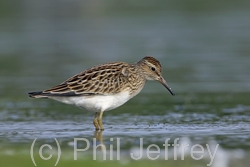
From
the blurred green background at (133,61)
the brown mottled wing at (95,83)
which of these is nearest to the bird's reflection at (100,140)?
the blurred green background at (133,61)

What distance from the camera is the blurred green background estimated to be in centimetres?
1298

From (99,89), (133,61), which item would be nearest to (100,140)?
(99,89)

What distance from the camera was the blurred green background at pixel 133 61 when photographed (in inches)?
511

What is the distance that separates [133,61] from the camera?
24.9 meters

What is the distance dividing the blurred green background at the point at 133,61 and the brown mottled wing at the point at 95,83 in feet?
2.44

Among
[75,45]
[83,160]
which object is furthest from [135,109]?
[75,45]

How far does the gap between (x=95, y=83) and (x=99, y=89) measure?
6.3 inches

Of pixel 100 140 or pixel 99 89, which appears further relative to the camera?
pixel 99 89

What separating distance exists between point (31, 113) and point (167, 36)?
694 inches

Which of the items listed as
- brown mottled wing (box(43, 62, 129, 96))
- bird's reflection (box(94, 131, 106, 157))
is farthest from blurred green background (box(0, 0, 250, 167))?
brown mottled wing (box(43, 62, 129, 96))

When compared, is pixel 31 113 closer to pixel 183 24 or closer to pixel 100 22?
pixel 183 24

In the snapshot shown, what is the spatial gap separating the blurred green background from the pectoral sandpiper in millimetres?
513

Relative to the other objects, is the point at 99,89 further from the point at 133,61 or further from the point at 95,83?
the point at 133,61

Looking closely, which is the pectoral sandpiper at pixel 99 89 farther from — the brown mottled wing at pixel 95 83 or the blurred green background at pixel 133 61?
the blurred green background at pixel 133 61
